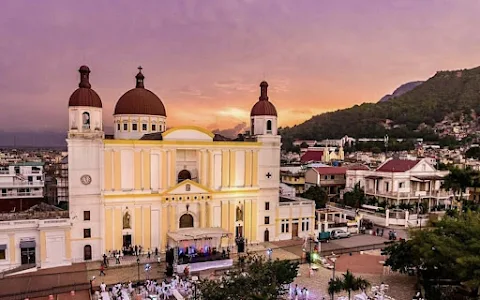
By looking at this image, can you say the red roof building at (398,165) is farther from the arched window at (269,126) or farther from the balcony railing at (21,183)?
the balcony railing at (21,183)

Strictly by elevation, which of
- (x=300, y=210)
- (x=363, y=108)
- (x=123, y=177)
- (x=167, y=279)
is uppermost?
(x=363, y=108)

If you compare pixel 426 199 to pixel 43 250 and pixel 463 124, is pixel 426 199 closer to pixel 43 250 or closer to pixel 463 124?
pixel 43 250

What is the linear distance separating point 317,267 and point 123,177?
14.9 meters

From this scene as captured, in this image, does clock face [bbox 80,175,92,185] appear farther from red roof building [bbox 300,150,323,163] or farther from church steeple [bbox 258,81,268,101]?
red roof building [bbox 300,150,323,163]

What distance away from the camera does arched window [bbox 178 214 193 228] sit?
30.3 metres

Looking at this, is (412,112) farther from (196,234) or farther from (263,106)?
(196,234)

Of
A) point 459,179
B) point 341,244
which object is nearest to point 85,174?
point 341,244

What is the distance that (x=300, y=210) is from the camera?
110 ft

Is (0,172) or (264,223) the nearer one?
(264,223)

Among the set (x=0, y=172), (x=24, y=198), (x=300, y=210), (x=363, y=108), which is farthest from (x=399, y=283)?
(x=363, y=108)

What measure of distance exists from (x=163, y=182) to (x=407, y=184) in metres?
27.1

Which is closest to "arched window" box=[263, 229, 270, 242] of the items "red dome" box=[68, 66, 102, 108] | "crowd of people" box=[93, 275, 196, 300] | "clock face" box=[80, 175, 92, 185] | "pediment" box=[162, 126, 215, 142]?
"pediment" box=[162, 126, 215, 142]

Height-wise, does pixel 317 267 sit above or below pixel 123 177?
below

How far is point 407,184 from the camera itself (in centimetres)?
4222
